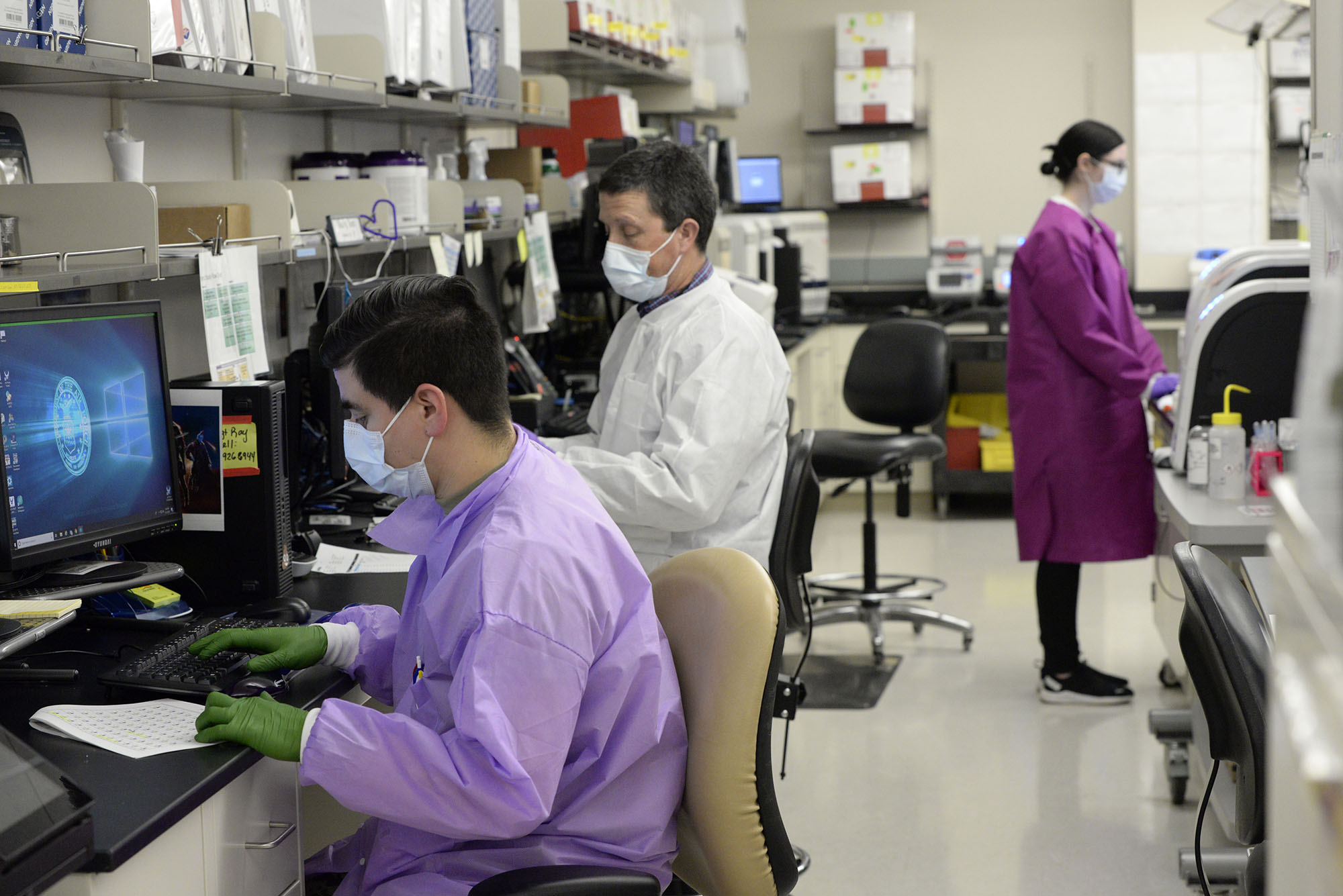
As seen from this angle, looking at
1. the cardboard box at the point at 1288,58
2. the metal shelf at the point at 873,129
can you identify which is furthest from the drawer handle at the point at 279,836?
the cardboard box at the point at 1288,58

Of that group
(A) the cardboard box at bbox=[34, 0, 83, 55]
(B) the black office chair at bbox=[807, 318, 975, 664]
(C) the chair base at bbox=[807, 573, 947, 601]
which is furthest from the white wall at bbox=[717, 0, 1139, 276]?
(A) the cardboard box at bbox=[34, 0, 83, 55]

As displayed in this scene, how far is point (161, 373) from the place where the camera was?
6.56 feet

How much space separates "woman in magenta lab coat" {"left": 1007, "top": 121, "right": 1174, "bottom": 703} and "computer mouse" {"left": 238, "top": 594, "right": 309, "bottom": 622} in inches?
90.0

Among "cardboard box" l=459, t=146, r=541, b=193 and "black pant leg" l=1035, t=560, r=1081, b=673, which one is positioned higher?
"cardboard box" l=459, t=146, r=541, b=193

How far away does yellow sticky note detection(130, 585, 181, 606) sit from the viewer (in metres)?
1.92

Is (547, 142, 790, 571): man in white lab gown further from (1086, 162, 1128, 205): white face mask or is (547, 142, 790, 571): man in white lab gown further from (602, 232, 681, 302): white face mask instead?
(1086, 162, 1128, 205): white face mask

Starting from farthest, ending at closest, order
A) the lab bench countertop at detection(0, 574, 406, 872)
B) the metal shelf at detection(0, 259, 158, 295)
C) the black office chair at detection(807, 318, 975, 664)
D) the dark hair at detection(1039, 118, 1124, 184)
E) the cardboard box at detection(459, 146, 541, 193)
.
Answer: the black office chair at detection(807, 318, 975, 664) < the cardboard box at detection(459, 146, 541, 193) < the dark hair at detection(1039, 118, 1124, 184) < the metal shelf at detection(0, 259, 158, 295) < the lab bench countertop at detection(0, 574, 406, 872)

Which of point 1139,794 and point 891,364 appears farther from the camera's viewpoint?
point 891,364

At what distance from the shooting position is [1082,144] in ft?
11.9

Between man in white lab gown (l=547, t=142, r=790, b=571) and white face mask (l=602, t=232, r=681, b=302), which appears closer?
man in white lab gown (l=547, t=142, r=790, b=571)

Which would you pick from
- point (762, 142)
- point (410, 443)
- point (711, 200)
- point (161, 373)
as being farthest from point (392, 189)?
point (762, 142)

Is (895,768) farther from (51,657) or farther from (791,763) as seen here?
(51,657)

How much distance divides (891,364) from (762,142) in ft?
9.71

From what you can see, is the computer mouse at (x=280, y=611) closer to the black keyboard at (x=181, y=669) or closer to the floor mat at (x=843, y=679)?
the black keyboard at (x=181, y=669)
